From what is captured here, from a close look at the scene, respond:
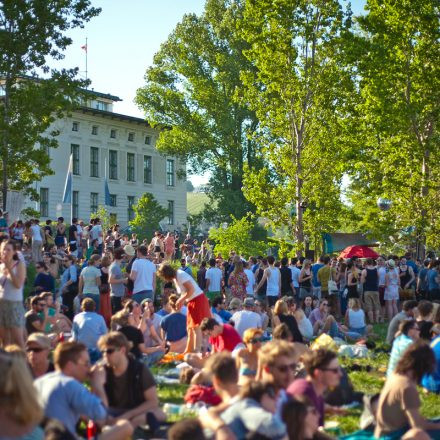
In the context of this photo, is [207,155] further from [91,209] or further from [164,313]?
[164,313]

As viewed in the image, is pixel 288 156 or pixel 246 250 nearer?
pixel 288 156

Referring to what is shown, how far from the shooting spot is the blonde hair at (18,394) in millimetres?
4371

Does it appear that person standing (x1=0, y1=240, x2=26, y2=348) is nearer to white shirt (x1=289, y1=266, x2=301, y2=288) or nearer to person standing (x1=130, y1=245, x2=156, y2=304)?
person standing (x1=130, y1=245, x2=156, y2=304)

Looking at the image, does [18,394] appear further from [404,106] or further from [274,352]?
[404,106]

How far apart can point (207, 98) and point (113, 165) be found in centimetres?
1548

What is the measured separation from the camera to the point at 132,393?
8562 mm

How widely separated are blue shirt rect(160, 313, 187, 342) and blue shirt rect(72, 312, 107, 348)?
2.38m

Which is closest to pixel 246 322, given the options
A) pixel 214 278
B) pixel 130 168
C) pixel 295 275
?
pixel 214 278

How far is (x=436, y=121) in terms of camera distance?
31234 mm

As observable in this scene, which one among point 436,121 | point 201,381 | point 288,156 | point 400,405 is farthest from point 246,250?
point 400,405

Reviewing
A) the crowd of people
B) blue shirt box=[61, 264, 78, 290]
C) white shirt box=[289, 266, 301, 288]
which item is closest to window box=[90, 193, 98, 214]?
the crowd of people

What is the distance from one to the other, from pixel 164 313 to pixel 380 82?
16.8 m

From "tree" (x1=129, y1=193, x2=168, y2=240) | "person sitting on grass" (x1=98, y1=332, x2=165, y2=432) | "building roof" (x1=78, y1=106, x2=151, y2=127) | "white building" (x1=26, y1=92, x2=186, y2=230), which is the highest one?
"building roof" (x1=78, y1=106, x2=151, y2=127)

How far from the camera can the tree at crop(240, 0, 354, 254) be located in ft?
102
